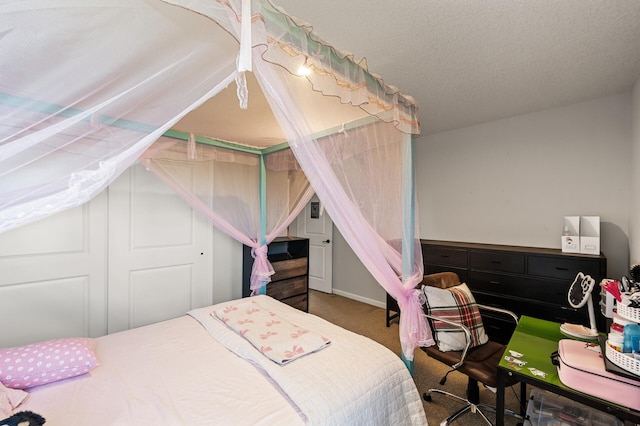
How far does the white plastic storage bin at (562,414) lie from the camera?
4.46ft

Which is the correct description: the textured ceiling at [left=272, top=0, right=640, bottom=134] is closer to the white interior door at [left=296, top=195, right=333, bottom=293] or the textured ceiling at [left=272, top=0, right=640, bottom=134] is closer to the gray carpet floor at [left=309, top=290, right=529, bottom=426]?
the gray carpet floor at [left=309, top=290, right=529, bottom=426]

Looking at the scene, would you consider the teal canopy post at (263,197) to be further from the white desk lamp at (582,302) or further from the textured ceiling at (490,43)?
the white desk lamp at (582,302)

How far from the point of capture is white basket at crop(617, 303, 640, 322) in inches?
41.6

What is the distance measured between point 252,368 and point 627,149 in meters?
3.57

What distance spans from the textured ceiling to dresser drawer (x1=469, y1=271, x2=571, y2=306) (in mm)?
1720

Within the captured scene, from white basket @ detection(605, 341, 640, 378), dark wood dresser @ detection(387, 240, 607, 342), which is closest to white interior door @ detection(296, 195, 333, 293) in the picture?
dark wood dresser @ detection(387, 240, 607, 342)

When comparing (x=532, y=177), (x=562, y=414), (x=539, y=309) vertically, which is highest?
(x=532, y=177)

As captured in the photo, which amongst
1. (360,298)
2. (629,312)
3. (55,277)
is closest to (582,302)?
(629,312)

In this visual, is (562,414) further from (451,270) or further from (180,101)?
(180,101)

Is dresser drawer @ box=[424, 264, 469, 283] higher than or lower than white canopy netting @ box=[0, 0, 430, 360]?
lower

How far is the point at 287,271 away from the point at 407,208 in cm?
214

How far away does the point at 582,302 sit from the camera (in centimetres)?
151

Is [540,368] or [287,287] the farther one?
[287,287]

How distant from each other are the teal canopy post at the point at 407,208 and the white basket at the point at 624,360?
0.96 m
